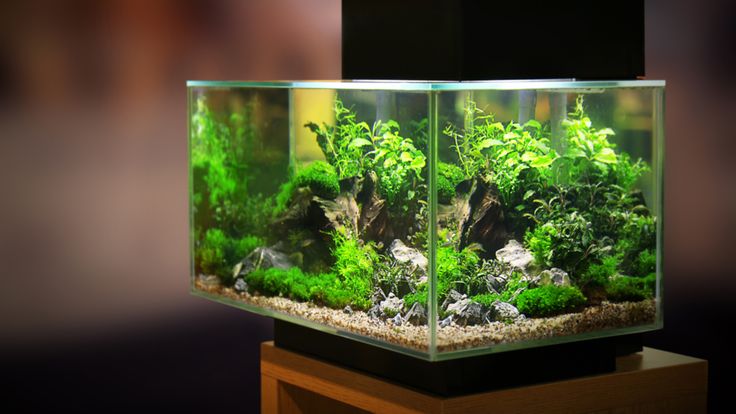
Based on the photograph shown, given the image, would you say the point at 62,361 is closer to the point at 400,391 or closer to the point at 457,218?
the point at 400,391

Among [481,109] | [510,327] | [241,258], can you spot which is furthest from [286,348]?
[481,109]

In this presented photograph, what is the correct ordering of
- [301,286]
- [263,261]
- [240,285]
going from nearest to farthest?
[301,286] < [263,261] < [240,285]

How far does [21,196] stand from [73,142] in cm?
39

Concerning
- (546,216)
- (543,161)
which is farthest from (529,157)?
(546,216)

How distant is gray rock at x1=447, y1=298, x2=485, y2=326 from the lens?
3093 millimetres

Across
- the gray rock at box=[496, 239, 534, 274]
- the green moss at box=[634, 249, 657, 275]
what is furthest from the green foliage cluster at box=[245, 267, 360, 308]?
the green moss at box=[634, 249, 657, 275]

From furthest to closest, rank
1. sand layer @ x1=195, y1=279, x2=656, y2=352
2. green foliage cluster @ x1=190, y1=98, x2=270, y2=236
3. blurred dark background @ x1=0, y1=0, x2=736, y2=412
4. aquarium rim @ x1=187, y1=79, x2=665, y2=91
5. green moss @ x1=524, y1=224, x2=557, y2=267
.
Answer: blurred dark background @ x1=0, y1=0, x2=736, y2=412 < green foliage cluster @ x1=190, y1=98, x2=270, y2=236 < green moss @ x1=524, y1=224, x2=557, y2=267 < sand layer @ x1=195, y1=279, x2=656, y2=352 < aquarium rim @ x1=187, y1=79, x2=665, y2=91

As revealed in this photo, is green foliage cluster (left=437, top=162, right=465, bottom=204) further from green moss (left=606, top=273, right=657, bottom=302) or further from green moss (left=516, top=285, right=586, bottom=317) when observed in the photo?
green moss (left=606, top=273, right=657, bottom=302)

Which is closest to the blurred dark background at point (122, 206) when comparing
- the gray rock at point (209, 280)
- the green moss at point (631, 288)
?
the gray rock at point (209, 280)

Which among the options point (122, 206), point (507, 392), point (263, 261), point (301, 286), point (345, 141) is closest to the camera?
point (345, 141)

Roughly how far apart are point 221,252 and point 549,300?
1244mm

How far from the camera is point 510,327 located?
3.21 metres

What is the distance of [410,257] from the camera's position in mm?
3113

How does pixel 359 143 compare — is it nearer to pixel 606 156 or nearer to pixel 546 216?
pixel 546 216
